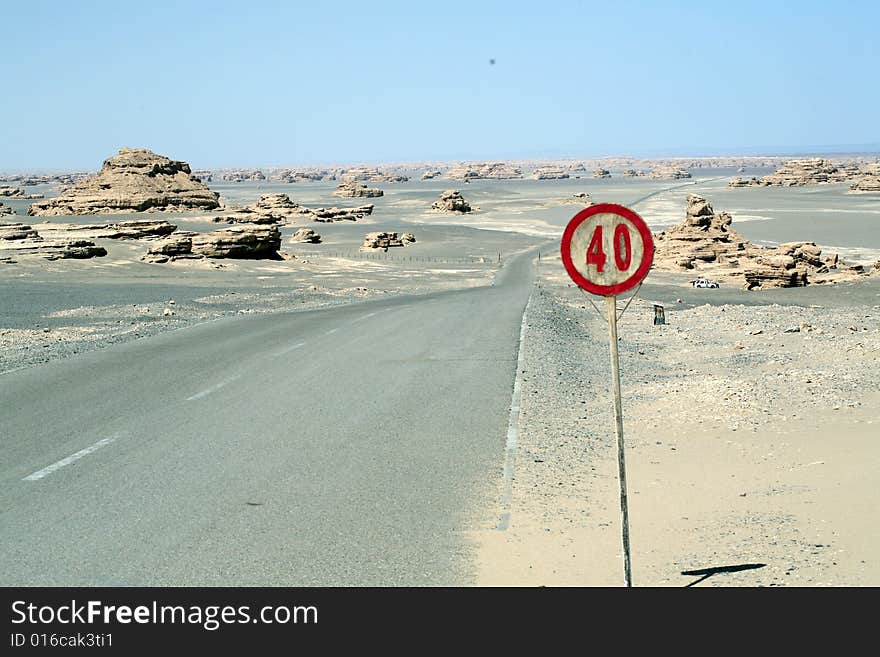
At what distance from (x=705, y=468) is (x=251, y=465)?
469 centimetres

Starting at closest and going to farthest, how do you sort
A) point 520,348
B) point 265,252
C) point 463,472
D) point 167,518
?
1. point 167,518
2. point 463,472
3. point 520,348
4. point 265,252

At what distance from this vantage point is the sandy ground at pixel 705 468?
7504 millimetres

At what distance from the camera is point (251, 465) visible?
34.7 ft

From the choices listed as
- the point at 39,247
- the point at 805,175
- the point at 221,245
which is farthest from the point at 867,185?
the point at 39,247

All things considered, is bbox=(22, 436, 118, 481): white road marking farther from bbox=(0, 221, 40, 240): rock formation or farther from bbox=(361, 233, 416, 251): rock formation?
bbox=(361, 233, 416, 251): rock formation

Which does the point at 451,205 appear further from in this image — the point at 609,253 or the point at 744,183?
the point at 609,253

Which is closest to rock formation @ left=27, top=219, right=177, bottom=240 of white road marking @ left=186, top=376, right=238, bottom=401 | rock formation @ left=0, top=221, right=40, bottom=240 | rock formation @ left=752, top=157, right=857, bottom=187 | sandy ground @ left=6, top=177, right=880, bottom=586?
rock formation @ left=0, top=221, right=40, bottom=240

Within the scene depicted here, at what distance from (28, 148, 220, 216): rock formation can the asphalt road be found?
7581 cm

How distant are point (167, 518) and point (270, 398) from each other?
6039mm

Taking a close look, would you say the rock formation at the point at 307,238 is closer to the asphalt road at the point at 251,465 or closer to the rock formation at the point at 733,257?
the rock formation at the point at 733,257

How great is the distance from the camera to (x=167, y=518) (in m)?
8.62
